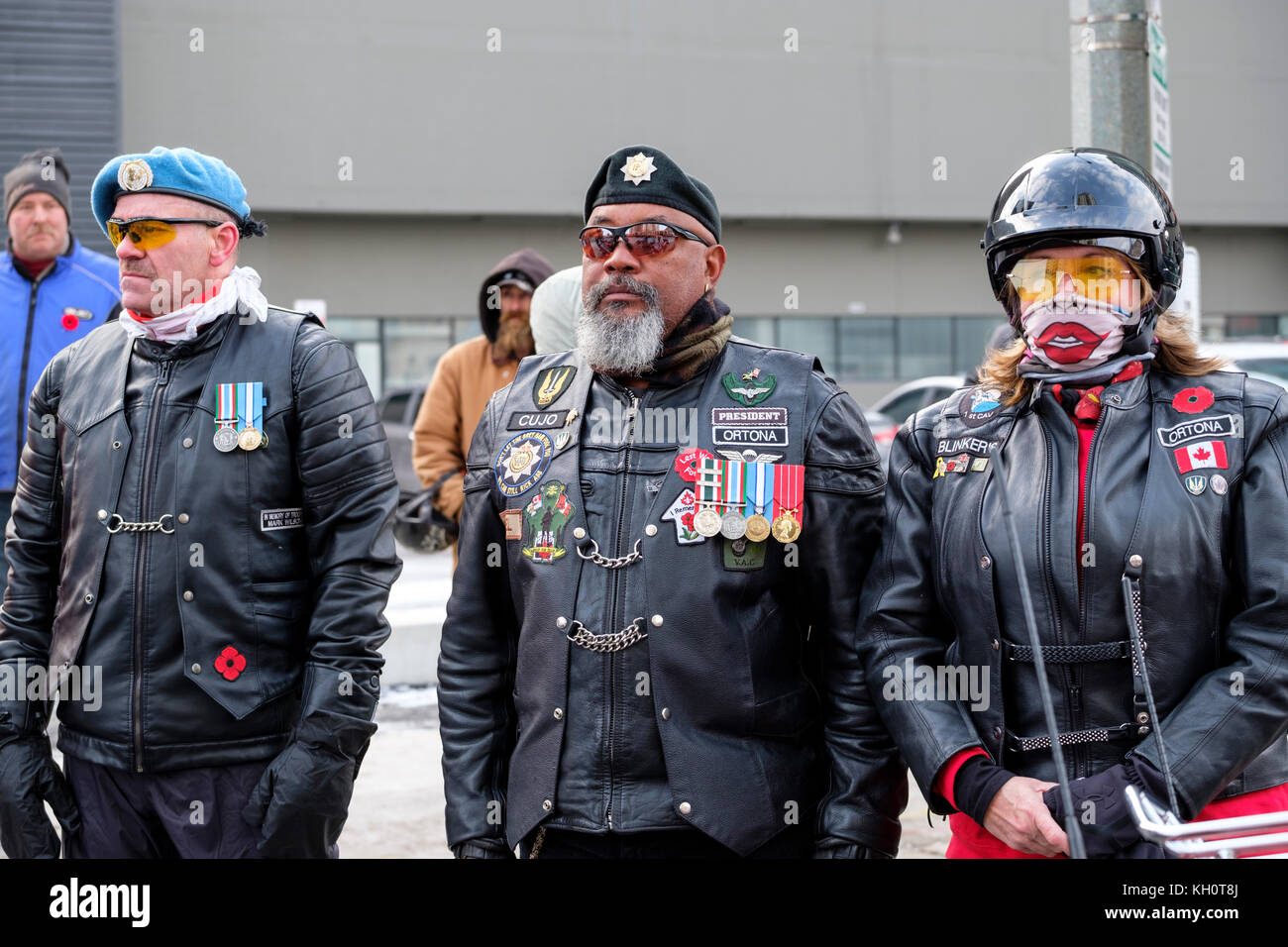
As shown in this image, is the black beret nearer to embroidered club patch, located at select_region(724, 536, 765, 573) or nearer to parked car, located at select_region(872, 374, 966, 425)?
embroidered club patch, located at select_region(724, 536, 765, 573)

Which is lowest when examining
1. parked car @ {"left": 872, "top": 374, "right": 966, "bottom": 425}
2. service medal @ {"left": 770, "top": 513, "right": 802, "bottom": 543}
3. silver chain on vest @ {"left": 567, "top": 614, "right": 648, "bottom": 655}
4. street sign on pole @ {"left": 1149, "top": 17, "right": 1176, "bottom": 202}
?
silver chain on vest @ {"left": 567, "top": 614, "right": 648, "bottom": 655}

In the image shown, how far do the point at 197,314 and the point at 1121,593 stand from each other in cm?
222

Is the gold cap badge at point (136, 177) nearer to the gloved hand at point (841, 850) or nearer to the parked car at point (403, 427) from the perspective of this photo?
the gloved hand at point (841, 850)

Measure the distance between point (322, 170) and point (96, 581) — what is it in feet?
71.6

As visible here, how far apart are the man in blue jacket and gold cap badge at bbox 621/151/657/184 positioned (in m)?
3.00

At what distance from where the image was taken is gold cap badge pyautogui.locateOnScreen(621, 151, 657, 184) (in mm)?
3150

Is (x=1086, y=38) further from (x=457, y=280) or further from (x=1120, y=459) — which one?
(x=457, y=280)

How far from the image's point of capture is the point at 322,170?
24109mm

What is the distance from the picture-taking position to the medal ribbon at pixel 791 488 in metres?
3.01

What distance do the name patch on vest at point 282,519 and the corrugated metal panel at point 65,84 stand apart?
17.3 meters

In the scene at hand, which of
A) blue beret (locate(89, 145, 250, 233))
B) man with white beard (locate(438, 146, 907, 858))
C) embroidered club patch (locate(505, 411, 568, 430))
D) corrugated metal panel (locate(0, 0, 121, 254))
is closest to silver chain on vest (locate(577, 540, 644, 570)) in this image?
man with white beard (locate(438, 146, 907, 858))

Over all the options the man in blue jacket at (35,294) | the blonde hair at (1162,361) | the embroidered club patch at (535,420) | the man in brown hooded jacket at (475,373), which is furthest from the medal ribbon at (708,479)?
the man in blue jacket at (35,294)

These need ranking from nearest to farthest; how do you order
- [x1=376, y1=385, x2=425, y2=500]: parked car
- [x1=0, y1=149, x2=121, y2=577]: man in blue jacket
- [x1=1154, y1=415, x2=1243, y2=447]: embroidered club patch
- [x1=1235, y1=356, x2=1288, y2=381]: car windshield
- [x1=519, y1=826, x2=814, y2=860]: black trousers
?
[x1=1154, y1=415, x2=1243, y2=447]: embroidered club patch < [x1=519, y1=826, x2=814, y2=860]: black trousers < [x1=0, y1=149, x2=121, y2=577]: man in blue jacket < [x1=1235, y1=356, x2=1288, y2=381]: car windshield < [x1=376, y1=385, x2=425, y2=500]: parked car
